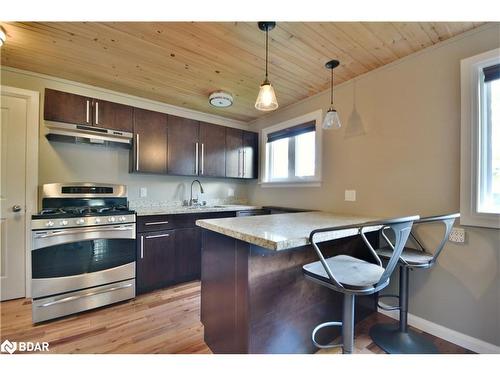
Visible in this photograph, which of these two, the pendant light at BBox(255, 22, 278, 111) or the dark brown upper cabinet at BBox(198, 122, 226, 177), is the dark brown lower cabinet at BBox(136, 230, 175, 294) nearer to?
the dark brown upper cabinet at BBox(198, 122, 226, 177)

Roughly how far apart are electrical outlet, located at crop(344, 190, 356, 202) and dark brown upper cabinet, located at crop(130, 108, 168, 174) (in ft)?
7.27

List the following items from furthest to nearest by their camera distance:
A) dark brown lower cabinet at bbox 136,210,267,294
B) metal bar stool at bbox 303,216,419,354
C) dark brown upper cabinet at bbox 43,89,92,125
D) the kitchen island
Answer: dark brown lower cabinet at bbox 136,210,267,294, dark brown upper cabinet at bbox 43,89,92,125, the kitchen island, metal bar stool at bbox 303,216,419,354

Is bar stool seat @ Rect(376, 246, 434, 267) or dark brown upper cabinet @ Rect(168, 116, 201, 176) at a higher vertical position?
dark brown upper cabinet @ Rect(168, 116, 201, 176)

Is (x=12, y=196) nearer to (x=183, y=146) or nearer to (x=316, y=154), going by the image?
(x=183, y=146)

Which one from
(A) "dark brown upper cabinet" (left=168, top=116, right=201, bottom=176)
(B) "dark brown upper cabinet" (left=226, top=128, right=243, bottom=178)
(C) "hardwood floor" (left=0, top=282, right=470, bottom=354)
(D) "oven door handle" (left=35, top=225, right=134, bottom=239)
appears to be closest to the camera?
(C) "hardwood floor" (left=0, top=282, right=470, bottom=354)

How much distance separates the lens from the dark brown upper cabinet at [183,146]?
2850 mm

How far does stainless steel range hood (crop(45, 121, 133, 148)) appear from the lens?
217 cm

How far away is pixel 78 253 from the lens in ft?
6.53

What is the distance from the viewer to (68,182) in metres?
2.45

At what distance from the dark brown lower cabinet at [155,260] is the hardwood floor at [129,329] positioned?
8.0 inches

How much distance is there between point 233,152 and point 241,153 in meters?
A: 0.15

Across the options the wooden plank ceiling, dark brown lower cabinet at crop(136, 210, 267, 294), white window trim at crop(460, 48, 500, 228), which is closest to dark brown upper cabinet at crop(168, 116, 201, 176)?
the wooden plank ceiling

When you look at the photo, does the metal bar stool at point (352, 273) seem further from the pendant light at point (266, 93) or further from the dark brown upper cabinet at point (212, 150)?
the dark brown upper cabinet at point (212, 150)
